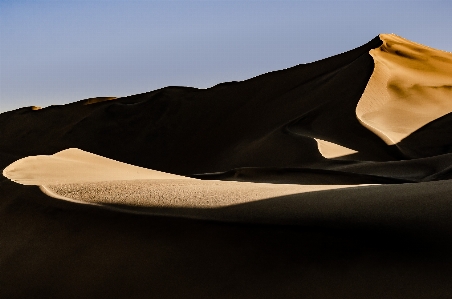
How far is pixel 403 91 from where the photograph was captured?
10383mm

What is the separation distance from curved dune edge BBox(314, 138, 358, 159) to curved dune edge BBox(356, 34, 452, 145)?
2.02 ft

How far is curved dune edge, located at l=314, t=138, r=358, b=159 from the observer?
7.78 metres

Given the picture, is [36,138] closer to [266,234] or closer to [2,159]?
[2,159]

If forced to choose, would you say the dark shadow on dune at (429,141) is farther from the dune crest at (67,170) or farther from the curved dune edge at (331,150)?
the dune crest at (67,170)

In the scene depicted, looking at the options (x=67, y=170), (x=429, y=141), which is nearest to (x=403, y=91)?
(x=429, y=141)

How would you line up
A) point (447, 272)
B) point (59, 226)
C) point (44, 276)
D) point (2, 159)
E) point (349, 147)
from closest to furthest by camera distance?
point (447, 272)
point (44, 276)
point (59, 226)
point (349, 147)
point (2, 159)

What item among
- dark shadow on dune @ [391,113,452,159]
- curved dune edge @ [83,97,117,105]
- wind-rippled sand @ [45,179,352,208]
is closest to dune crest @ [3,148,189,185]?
wind-rippled sand @ [45,179,352,208]

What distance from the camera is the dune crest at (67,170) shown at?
141 inches

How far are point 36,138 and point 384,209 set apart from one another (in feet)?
43.0

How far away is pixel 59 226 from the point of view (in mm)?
2857

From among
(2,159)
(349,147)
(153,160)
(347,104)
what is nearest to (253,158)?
(349,147)

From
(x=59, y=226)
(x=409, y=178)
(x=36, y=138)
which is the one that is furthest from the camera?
(x=36, y=138)

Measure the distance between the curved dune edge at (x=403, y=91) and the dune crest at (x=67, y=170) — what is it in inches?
195

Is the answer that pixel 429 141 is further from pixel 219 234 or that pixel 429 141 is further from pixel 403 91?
pixel 219 234
